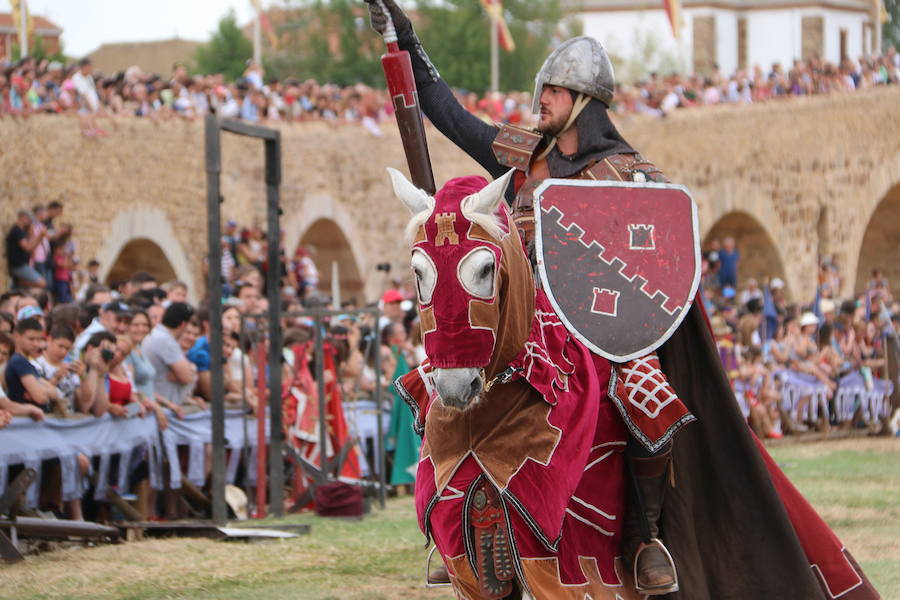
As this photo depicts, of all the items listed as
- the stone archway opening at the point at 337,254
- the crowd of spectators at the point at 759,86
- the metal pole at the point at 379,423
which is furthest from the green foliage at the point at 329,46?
the metal pole at the point at 379,423

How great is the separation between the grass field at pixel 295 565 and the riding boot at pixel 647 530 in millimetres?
2307

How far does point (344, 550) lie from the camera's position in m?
8.70

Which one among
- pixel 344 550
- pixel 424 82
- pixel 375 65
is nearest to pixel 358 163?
pixel 344 550

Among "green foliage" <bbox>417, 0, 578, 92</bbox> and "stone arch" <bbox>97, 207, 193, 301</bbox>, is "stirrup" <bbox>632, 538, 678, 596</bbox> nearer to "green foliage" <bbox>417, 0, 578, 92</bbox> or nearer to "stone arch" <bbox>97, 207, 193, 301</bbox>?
"stone arch" <bbox>97, 207, 193, 301</bbox>

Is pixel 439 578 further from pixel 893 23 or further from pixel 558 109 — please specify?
pixel 893 23

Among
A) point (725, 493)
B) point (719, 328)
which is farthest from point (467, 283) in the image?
point (719, 328)

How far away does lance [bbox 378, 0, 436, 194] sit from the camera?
5.20 m

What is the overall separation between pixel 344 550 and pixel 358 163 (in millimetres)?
18656

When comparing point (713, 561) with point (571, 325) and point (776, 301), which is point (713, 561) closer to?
point (571, 325)

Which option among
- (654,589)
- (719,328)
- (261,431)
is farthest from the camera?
(719,328)

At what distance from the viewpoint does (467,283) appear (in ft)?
13.4

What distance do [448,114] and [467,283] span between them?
166 centimetres

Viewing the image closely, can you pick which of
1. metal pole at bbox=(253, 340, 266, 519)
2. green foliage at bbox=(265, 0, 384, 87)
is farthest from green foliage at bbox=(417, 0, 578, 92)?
metal pole at bbox=(253, 340, 266, 519)

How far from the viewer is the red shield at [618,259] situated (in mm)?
4863
